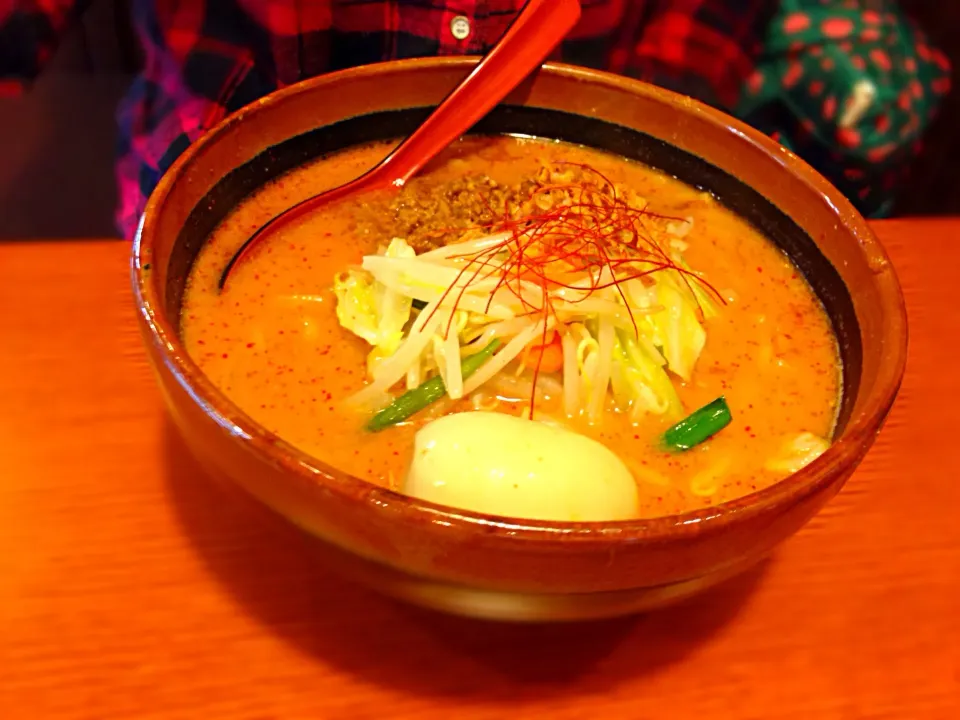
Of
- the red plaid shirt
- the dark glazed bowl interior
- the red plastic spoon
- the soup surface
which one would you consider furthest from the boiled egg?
the red plaid shirt

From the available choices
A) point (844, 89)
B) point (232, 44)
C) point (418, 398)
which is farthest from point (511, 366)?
point (844, 89)

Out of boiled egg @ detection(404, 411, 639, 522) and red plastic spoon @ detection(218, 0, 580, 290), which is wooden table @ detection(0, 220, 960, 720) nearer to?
boiled egg @ detection(404, 411, 639, 522)

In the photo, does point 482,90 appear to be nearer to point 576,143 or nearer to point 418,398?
point 576,143

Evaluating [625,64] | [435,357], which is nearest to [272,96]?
[435,357]

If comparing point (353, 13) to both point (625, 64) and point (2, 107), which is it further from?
point (2, 107)

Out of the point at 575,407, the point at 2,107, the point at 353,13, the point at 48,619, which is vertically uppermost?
the point at 353,13

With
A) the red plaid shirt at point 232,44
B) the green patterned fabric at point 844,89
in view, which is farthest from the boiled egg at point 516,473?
the green patterned fabric at point 844,89
